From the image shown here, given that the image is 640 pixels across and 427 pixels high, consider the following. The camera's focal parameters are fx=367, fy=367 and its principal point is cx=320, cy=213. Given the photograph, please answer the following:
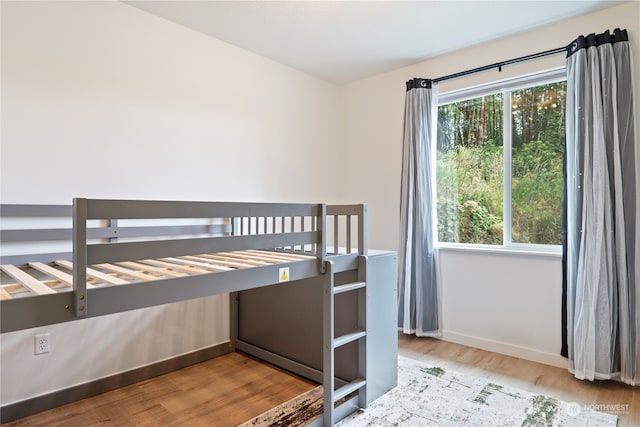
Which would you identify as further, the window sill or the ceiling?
the window sill

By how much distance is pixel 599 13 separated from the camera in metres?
2.42

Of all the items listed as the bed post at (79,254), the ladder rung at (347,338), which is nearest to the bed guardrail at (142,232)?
the bed post at (79,254)

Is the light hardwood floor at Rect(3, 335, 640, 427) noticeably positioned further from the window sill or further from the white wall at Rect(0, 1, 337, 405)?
the window sill

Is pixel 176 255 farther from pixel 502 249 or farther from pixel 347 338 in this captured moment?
pixel 502 249

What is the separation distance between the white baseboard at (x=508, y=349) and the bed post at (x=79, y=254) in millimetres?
2814

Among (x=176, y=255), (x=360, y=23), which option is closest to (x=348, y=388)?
(x=176, y=255)

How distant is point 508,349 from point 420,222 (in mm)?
1179

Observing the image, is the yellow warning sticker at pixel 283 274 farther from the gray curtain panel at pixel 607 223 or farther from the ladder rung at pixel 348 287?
the gray curtain panel at pixel 607 223

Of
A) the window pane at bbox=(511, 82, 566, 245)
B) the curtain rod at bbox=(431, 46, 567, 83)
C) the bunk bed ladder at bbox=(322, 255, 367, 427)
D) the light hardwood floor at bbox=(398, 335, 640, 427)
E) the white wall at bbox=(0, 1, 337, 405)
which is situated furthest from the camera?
the window pane at bbox=(511, 82, 566, 245)

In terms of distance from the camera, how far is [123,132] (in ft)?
7.76

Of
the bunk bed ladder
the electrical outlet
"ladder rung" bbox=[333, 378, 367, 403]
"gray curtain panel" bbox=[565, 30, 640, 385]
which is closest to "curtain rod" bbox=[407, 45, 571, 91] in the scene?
"gray curtain panel" bbox=[565, 30, 640, 385]

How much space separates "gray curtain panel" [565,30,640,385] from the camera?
2.26m

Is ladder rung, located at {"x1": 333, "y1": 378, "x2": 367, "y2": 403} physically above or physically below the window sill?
below

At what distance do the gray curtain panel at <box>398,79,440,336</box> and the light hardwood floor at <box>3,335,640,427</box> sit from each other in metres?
0.41
